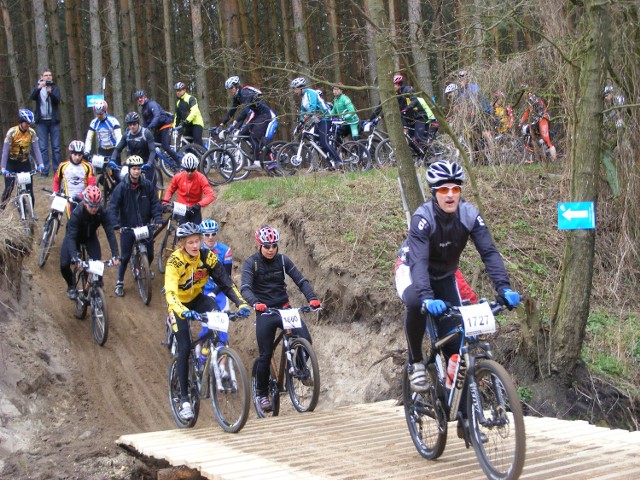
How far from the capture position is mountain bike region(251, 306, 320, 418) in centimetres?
957

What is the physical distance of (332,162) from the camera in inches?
696

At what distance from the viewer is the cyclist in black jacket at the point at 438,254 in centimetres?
595

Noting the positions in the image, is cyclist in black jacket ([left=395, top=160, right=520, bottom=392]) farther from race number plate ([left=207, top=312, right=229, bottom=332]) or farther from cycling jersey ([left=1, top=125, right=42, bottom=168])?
cycling jersey ([left=1, top=125, right=42, bottom=168])

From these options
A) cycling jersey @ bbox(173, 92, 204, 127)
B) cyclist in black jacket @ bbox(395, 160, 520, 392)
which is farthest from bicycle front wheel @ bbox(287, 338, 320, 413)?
cycling jersey @ bbox(173, 92, 204, 127)

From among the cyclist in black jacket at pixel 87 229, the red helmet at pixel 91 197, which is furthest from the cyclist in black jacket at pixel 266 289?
the red helmet at pixel 91 197

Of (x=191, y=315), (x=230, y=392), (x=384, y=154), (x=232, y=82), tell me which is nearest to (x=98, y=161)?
(x=232, y=82)

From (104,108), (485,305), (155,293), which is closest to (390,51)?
(485,305)

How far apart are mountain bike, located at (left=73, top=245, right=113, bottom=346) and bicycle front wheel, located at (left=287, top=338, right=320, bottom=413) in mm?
3926

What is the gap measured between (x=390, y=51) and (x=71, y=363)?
692 cm

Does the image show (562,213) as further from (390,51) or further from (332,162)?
(332,162)

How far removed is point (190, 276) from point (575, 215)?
436cm

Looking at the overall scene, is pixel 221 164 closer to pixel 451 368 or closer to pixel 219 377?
pixel 219 377

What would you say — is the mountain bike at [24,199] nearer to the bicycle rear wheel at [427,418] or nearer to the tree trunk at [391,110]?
the tree trunk at [391,110]

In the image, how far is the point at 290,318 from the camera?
31.3 feet
